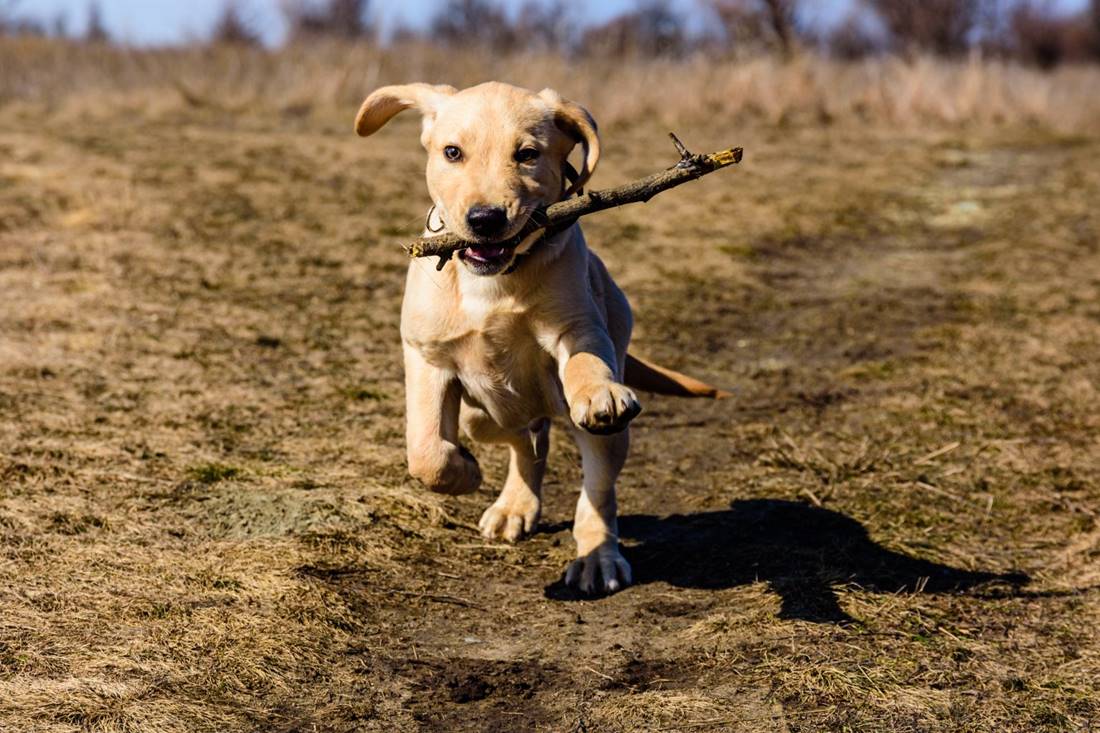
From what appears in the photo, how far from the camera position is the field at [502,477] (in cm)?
357

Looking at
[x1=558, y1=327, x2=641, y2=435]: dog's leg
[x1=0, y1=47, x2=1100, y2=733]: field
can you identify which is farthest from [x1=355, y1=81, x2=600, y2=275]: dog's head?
[x1=0, y1=47, x2=1100, y2=733]: field

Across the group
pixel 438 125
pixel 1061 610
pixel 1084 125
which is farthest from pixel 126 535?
pixel 1084 125

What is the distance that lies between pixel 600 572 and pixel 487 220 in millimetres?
1328

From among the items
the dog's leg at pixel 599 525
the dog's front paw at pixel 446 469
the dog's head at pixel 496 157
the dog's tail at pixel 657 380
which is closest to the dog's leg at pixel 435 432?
the dog's front paw at pixel 446 469

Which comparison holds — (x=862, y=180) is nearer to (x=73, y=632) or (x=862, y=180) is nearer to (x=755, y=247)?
(x=755, y=247)

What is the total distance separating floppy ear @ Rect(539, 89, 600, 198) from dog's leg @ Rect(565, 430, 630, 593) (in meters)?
0.84

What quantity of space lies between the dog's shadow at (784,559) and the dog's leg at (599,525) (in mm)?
82

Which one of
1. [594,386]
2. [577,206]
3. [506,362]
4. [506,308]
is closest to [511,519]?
[506,362]

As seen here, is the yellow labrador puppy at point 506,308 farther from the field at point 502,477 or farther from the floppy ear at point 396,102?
the field at point 502,477

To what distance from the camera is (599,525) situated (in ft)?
14.5

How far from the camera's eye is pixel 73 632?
3719mm

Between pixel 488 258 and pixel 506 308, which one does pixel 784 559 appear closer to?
pixel 506 308

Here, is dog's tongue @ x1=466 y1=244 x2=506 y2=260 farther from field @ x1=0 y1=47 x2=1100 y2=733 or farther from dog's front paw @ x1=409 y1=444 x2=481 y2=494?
field @ x1=0 y1=47 x2=1100 y2=733

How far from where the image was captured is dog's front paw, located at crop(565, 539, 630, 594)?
4344 mm
